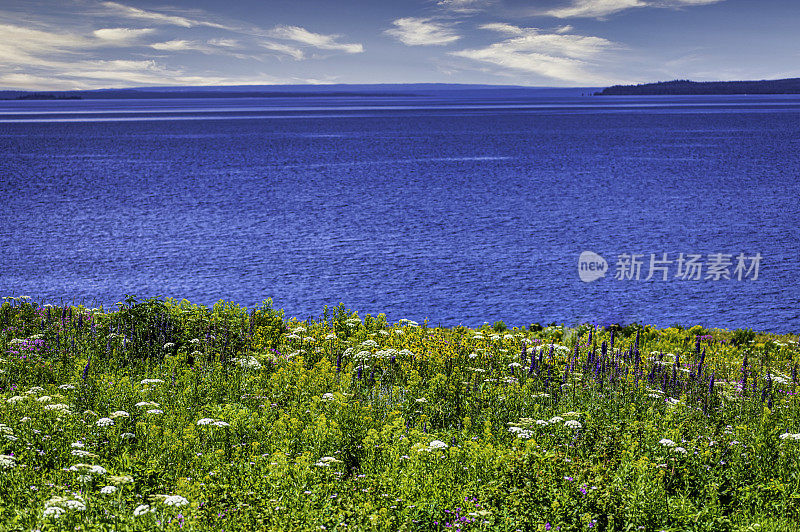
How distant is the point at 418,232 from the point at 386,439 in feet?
102

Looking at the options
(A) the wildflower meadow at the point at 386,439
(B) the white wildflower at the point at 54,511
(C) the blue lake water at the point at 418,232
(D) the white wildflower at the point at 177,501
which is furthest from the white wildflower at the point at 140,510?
(C) the blue lake water at the point at 418,232

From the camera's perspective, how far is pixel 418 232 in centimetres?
3919

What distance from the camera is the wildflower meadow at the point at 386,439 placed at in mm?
6652

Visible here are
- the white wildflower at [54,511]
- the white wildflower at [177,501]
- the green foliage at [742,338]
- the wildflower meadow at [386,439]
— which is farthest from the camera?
the green foliage at [742,338]

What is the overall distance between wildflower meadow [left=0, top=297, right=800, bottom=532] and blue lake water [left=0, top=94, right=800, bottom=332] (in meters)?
10.7

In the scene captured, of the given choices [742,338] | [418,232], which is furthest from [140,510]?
[418,232]

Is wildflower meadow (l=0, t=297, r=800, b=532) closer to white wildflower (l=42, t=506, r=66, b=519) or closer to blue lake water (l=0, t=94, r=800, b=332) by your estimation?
white wildflower (l=42, t=506, r=66, b=519)

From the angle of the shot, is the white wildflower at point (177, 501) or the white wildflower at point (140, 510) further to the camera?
the white wildflower at point (177, 501)

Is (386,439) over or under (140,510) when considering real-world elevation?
under

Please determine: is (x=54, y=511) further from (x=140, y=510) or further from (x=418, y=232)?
(x=418, y=232)

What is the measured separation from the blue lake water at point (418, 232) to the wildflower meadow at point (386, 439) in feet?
35.1

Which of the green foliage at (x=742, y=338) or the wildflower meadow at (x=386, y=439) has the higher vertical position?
the wildflower meadow at (x=386, y=439)

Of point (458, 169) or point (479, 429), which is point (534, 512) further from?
point (458, 169)

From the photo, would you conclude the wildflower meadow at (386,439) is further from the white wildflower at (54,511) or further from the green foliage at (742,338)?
the green foliage at (742,338)
